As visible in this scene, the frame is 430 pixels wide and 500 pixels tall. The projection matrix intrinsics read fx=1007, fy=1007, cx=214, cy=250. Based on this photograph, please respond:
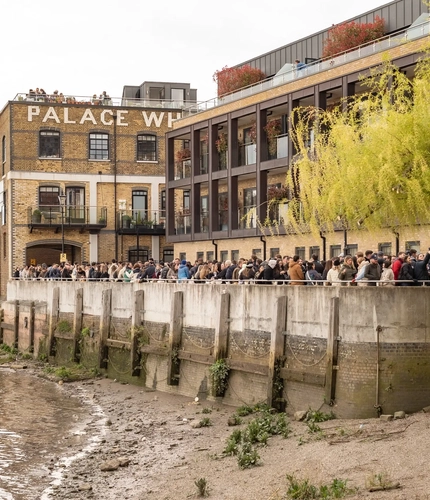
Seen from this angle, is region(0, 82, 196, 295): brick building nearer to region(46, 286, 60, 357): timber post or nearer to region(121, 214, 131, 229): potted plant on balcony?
region(121, 214, 131, 229): potted plant on balcony

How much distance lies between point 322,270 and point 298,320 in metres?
4.57

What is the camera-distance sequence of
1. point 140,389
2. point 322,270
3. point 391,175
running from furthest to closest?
point 140,389 < point 322,270 < point 391,175

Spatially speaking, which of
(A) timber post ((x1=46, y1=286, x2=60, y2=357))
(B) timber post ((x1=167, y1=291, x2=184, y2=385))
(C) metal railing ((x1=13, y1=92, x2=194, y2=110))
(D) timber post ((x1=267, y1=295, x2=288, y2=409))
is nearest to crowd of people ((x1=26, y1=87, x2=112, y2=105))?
(C) metal railing ((x1=13, y1=92, x2=194, y2=110))

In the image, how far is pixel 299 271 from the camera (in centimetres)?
2484

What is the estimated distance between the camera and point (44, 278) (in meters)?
45.3

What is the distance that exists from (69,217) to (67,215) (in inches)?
9.7

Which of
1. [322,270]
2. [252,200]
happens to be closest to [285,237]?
[252,200]

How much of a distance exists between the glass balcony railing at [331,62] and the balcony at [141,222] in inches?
498

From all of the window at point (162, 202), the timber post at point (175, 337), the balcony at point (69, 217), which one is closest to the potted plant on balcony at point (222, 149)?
the balcony at point (69, 217)

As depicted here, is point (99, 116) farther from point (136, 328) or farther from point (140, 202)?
point (136, 328)

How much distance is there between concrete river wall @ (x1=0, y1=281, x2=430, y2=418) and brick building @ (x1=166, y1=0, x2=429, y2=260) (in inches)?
276

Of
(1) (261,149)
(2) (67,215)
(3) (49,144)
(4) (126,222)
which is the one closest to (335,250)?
(1) (261,149)

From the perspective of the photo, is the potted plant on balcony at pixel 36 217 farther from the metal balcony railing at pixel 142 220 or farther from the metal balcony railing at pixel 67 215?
the metal balcony railing at pixel 142 220

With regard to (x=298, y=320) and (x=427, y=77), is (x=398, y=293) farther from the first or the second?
(x=427, y=77)
